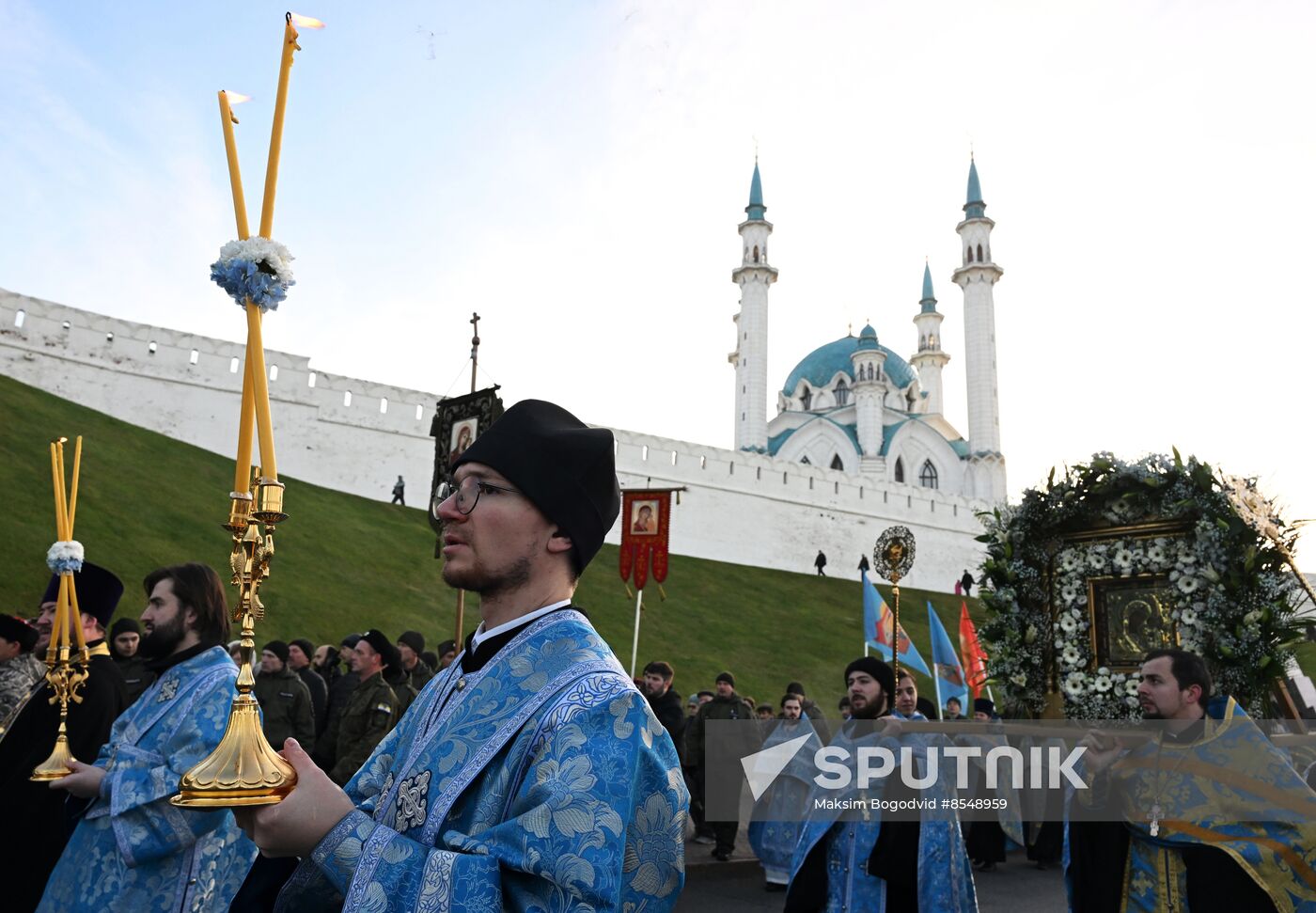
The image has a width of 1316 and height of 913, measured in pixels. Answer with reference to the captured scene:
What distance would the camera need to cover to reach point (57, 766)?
359 cm

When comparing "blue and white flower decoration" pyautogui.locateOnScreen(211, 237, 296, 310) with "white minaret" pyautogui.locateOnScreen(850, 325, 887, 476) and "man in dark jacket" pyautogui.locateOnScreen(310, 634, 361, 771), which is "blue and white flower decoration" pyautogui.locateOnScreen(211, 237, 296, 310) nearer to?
"man in dark jacket" pyautogui.locateOnScreen(310, 634, 361, 771)

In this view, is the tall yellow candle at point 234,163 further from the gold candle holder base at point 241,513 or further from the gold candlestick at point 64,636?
the gold candlestick at point 64,636

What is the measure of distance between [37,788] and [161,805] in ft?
4.47

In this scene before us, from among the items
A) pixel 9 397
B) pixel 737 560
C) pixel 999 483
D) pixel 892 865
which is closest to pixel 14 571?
pixel 9 397

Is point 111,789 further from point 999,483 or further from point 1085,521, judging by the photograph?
point 999,483

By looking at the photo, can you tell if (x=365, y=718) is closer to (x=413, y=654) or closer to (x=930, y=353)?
(x=413, y=654)

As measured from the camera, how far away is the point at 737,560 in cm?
4375

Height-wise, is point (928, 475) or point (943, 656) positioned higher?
point (928, 475)

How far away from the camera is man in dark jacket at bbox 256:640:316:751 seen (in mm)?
8258

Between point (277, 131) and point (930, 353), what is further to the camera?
point (930, 353)

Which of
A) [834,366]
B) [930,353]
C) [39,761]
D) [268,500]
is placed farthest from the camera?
[930,353]

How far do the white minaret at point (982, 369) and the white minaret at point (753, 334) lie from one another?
1195 centimetres

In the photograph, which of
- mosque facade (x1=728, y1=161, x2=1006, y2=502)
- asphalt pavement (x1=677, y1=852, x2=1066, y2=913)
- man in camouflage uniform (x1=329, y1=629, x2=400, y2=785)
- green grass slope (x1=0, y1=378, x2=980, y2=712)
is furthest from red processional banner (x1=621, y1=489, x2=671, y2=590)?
mosque facade (x1=728, y1=161, x2=1006, y2=502)

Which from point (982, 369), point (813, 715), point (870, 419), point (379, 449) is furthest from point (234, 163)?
point (870, 419)
